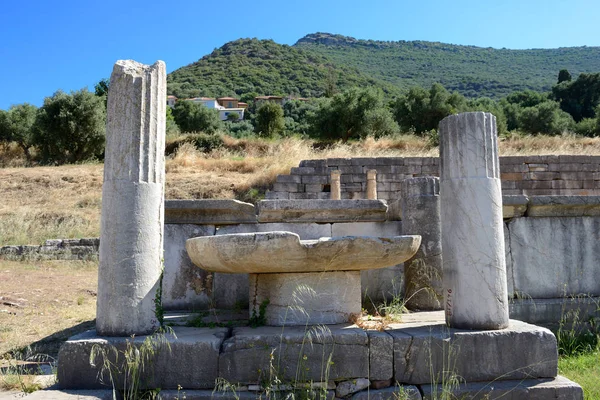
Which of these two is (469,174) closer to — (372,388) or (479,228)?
(479,228)

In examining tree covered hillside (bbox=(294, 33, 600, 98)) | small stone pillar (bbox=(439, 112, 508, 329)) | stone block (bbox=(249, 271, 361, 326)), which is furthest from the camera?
tree covered hillside (bbox=(294, 33, 600, 98))

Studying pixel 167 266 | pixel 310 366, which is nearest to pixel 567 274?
pixel 310 366

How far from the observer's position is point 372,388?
3.42 m

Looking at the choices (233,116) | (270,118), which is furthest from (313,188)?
(233,116)

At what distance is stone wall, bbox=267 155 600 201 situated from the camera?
16.6 m

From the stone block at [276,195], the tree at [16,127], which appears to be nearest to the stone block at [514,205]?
the stone block at [276,195]

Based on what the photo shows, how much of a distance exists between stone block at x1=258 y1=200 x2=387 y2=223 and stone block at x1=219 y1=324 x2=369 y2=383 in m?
1.98

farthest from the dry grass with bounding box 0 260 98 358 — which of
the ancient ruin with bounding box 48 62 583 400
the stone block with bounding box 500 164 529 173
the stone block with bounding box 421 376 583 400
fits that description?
the stone block with bounding box 500 164 529 173

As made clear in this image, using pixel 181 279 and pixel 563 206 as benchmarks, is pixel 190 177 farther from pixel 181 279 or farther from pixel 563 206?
pixel 563 206

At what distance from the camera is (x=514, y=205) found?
529 centimetres

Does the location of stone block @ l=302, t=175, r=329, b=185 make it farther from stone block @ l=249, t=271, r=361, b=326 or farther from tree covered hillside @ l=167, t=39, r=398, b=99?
tree covered hillside @ l=167, t=39, r=398, b=99

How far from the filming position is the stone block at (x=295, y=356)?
3297mm

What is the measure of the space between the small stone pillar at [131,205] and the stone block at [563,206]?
12.4 feet

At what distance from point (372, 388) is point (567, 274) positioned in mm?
3034
